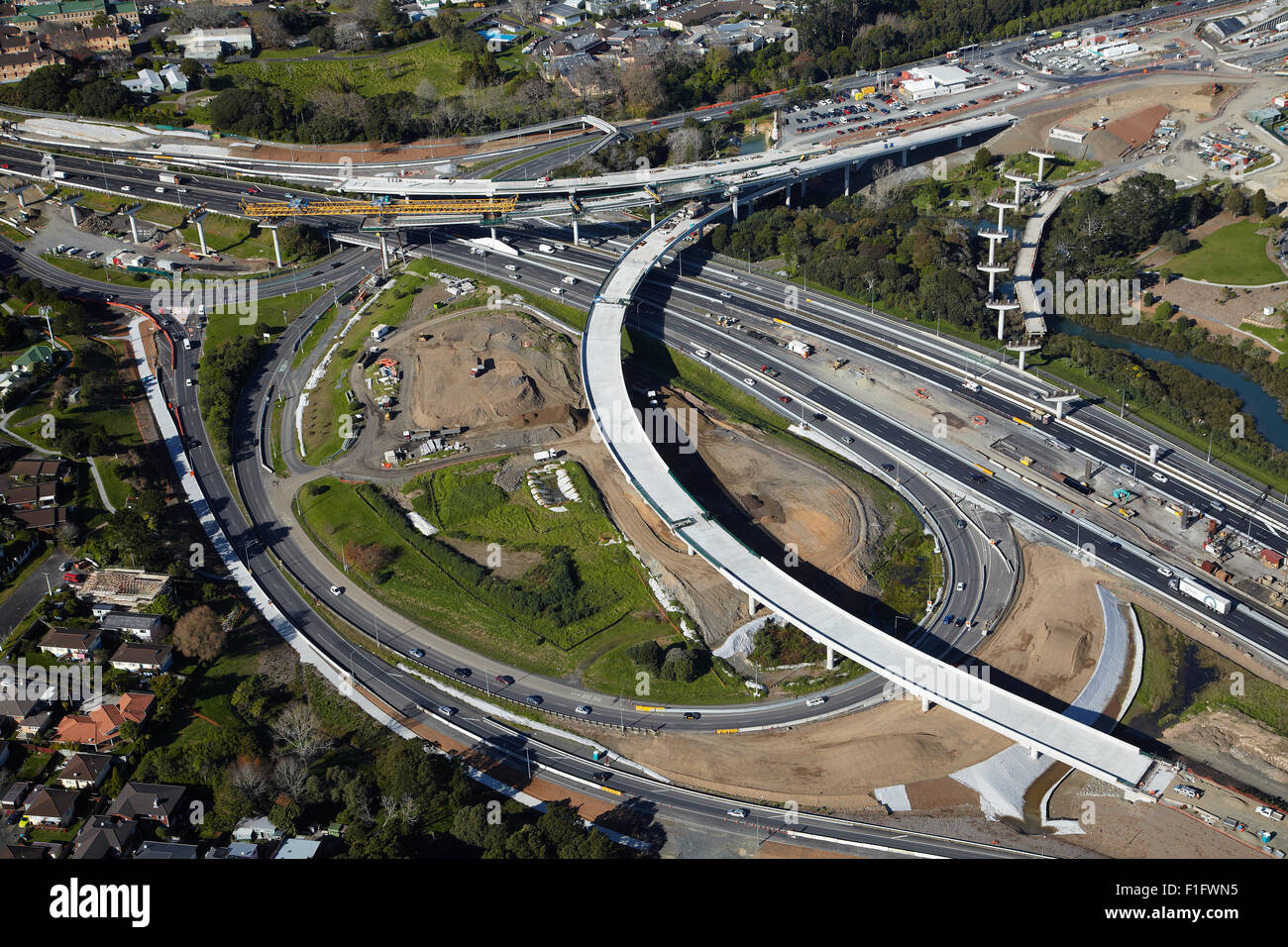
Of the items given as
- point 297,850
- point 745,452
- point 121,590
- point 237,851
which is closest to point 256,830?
Answer: point 237,851

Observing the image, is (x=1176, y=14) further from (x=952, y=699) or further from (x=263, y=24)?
(x=952, y=699)

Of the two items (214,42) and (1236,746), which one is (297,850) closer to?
(1236,746)

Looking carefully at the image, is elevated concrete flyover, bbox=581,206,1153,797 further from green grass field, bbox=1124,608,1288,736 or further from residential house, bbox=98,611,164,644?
residential house, bbox=98,611,164,644

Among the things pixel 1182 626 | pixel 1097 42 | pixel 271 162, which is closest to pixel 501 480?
pixel 1182 626

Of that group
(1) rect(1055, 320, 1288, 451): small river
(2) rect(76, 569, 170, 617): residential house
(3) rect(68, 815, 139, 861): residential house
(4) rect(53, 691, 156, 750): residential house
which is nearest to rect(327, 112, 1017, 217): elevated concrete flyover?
(1) rect(1055, 320, 1288, 451): small river

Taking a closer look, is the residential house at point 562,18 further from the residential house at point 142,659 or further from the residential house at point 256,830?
the residential house at point 256,830
